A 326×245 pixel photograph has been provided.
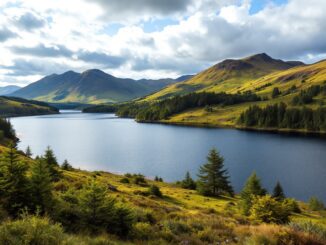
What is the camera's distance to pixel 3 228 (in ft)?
31.7

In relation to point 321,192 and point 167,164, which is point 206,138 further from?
point 321,192

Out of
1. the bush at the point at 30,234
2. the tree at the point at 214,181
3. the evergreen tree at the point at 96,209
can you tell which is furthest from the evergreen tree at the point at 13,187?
the tree at the point at 214,181

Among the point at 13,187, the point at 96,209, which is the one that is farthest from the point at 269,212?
the point at 13,187

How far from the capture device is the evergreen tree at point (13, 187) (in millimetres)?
14789

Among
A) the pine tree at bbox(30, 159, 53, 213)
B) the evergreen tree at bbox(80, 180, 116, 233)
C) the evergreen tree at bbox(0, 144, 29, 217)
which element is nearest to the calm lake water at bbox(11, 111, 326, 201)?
the evergreen tree at bbox(80, 180, 116, 233)

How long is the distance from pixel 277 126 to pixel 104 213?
201504mm

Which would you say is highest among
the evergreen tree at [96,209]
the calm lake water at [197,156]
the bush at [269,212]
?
the evergreen tree at [96,209]

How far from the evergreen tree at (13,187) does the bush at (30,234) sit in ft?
15.0

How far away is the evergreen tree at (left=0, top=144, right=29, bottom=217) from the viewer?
1479cm

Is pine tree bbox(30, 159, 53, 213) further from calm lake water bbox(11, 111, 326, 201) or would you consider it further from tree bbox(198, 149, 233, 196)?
calm lake water bbox(11, 111, 326, 201)

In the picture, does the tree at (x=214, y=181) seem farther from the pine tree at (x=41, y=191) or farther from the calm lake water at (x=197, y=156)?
the pine tree at (x=41, y=191)

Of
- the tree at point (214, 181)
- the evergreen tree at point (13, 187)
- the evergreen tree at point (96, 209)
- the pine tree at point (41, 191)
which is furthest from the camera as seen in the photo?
the tree at point (214, 181)

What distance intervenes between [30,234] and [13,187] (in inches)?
248

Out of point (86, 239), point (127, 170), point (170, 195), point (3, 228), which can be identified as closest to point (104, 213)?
point (86, 239)
